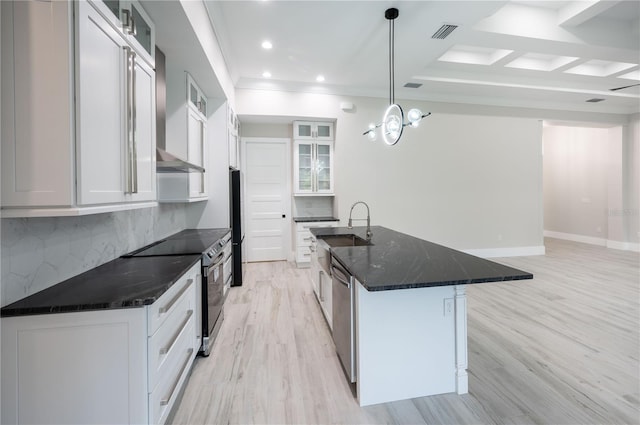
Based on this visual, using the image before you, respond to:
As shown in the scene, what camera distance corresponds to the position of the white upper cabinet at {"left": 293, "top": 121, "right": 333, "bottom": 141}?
5348 millimetres

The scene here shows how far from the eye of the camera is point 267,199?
5.73 m

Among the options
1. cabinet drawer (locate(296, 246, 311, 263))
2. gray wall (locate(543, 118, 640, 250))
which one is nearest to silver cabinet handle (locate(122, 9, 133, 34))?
cabinet drawer (locate(296, 246, 311, 263))

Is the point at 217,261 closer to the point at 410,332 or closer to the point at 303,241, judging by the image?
the point at 410,332

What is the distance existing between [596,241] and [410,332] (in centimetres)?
805

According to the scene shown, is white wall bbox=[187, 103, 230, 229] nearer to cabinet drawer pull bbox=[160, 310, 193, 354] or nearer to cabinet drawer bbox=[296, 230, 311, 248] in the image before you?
cabinet drawer bbox=[296, 230, 311, 248]

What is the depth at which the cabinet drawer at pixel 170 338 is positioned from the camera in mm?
1389

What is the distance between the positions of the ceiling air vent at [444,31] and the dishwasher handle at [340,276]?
9.75 feet

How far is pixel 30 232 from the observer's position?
1.42 metres

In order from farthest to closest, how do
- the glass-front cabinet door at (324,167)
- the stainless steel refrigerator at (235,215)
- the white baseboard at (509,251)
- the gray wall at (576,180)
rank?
the gray wall at (576,180) < the white baseboard at (509,251) < the glass-front cabinet door at (324,167) < the stainless steel refrigerator at (235,215)

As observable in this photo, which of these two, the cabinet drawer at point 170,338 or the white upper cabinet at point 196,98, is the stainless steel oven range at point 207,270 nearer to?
the cabinet drawer at point 170,338

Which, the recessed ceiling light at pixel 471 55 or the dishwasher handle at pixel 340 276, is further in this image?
the recessed ceiling light at pixel 471 55

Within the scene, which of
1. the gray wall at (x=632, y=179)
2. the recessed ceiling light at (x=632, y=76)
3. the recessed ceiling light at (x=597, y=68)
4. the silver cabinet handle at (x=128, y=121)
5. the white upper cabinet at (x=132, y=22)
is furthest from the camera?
the gray wall at (x=632, y=179)

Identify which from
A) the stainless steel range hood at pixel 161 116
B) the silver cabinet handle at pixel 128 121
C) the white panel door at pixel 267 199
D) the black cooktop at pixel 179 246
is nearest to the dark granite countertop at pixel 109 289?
the black cooktop at pixel 179 246

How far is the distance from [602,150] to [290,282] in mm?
8028
